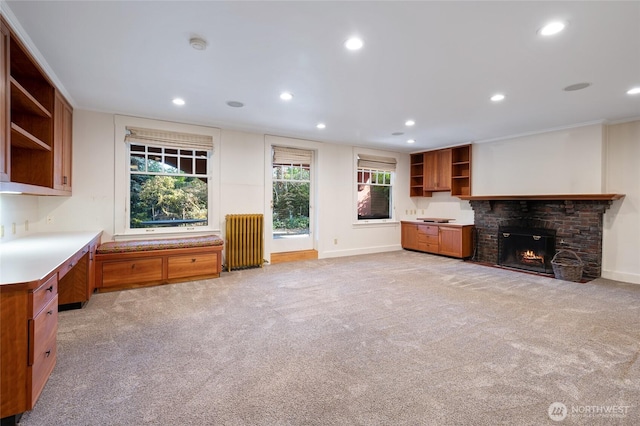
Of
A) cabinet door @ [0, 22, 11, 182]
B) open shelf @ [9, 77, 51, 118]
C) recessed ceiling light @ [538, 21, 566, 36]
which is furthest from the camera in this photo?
open shelf @ [9, 77, 51, 118]

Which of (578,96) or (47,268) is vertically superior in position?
(578,96)

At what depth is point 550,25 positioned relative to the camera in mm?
2156

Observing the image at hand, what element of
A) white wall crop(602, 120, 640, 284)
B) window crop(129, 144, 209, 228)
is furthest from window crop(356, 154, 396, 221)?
white wall crop(602, 120, 640, 284)

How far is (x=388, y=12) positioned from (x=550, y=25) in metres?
1.21

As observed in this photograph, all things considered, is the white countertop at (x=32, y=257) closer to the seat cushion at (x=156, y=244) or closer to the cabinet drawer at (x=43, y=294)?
the cabinet drawer at (x=43, y=294)

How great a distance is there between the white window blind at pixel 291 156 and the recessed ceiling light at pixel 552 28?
14.0 ft

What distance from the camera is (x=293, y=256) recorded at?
5934mm

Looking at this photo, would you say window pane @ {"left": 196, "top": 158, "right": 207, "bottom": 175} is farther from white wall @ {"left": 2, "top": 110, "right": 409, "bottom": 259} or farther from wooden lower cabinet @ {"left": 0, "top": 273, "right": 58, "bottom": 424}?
wooden lower cabinet @ {"left": 0, "top": 273, "right": 58, "bottom": 424}

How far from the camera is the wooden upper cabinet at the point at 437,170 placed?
6.60m

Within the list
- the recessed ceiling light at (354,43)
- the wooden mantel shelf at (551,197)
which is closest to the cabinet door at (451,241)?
the wooden mantel shelf at (551,197)

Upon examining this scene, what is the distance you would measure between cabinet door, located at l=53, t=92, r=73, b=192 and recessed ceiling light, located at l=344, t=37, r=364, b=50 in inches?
124

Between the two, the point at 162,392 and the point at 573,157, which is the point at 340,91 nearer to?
the point at 162,392

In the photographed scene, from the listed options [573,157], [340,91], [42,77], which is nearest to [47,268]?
[42,77]

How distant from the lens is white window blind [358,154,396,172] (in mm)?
6848
